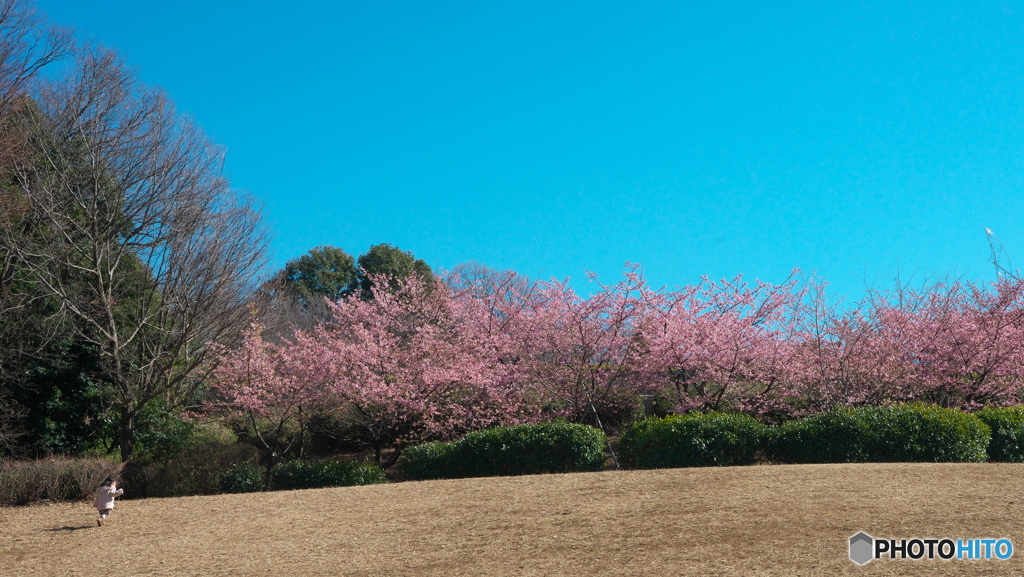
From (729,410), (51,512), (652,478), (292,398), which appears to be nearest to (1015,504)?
(652,478)

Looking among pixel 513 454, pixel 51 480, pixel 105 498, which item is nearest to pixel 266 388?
pixel 51 480

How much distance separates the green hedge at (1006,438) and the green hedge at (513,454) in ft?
21.0

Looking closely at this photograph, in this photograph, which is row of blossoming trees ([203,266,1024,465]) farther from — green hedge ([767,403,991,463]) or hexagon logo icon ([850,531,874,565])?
hexagon logo icon ([850,531,874,565])

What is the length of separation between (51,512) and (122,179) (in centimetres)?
679

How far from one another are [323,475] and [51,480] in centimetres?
397

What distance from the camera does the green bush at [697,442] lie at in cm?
1104

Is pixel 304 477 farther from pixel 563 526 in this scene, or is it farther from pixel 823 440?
pixel 823 440

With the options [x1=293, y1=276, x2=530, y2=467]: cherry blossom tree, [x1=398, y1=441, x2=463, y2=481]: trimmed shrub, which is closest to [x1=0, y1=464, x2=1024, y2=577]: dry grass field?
[x1=398, y1=441, x2=463, y2=481]: trimmed shrub

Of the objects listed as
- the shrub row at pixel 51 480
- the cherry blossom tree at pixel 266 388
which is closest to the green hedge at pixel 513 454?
the cherry blossom tree at pixel 266 388

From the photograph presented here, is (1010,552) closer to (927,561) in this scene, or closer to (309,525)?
(927,561)

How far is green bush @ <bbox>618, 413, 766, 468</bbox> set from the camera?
11039mm

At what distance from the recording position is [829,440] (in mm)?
11094

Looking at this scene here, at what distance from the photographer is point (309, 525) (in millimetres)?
8461

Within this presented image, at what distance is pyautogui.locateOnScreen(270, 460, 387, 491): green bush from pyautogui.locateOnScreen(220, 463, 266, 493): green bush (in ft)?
0.82
